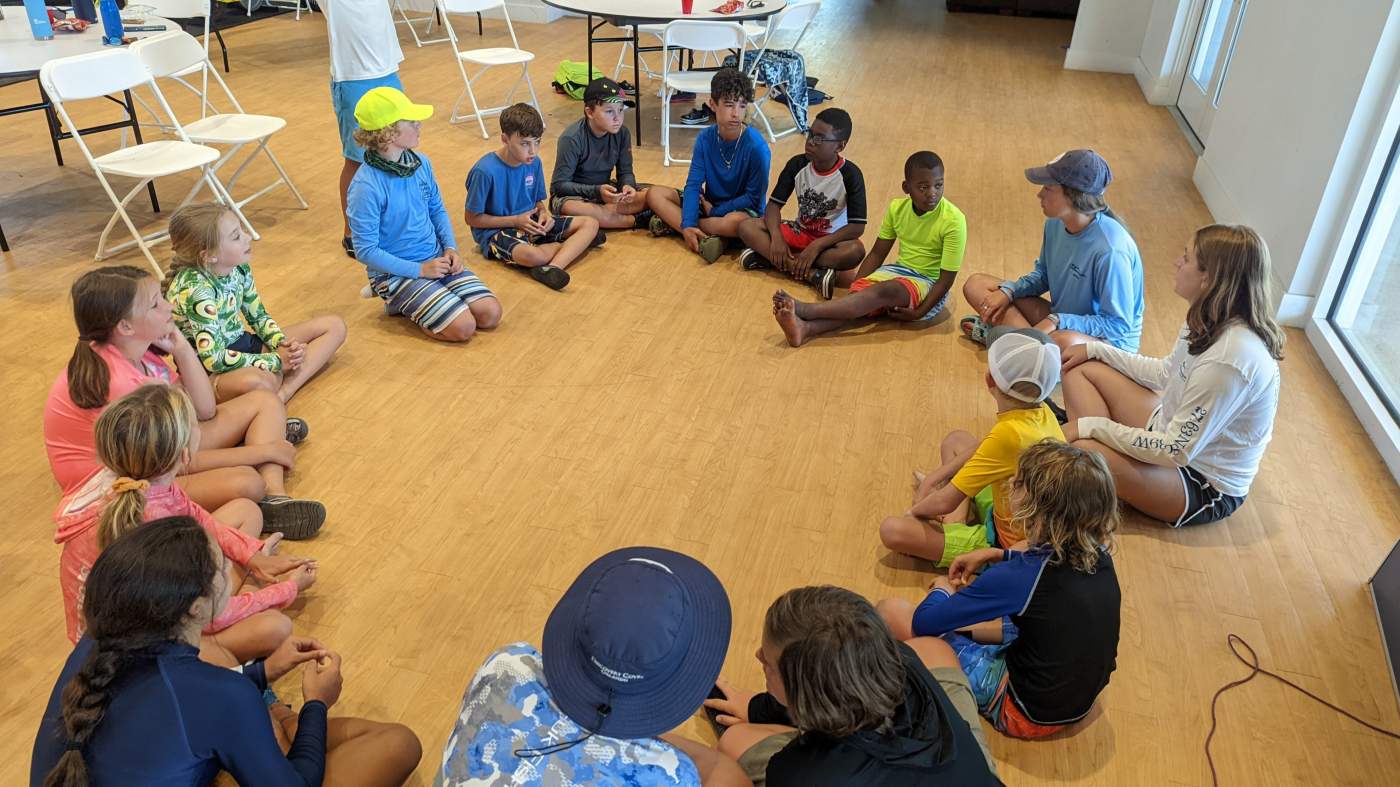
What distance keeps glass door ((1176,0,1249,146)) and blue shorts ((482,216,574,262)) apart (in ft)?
14.3

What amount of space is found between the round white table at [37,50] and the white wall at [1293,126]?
18.1 feet

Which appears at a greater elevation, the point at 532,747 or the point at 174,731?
the point at 532,747

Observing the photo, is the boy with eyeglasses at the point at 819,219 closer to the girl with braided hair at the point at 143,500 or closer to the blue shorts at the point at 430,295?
the blue shorts at the point at 430,295

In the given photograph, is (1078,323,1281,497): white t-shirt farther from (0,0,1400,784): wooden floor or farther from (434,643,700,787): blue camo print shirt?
(434,643,700,787): blue camo print shirt

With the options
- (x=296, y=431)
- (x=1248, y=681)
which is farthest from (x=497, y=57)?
(x=1248, y=681)

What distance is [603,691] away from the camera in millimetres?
1503

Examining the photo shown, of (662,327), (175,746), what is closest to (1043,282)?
(662,327)

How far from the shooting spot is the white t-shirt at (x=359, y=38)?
4.47 m

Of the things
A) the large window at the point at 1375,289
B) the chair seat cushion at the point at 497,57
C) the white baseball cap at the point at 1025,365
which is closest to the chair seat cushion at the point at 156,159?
the chair seat cushion at the point at 497,57

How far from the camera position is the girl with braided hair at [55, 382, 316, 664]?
219cm

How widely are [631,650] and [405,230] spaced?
9.62ft

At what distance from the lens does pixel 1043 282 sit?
393 cm

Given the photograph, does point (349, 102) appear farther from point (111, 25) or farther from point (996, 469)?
point (996, 469)

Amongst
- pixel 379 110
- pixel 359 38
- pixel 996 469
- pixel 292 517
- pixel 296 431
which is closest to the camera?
pixel 996 469
